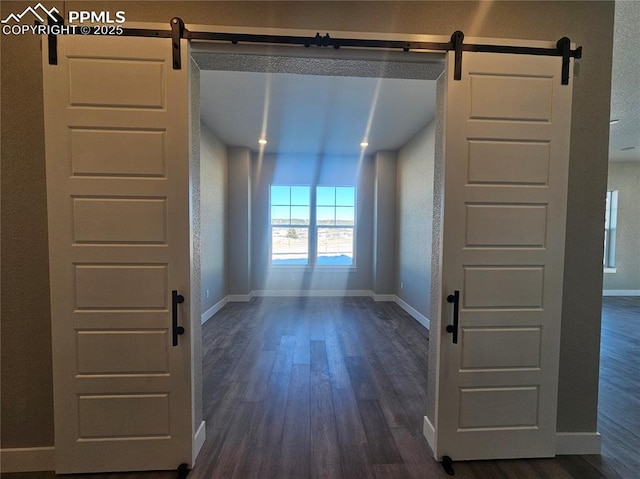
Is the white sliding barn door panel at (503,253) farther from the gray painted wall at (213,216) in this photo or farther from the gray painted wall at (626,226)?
the gray painted wall at (626,226)

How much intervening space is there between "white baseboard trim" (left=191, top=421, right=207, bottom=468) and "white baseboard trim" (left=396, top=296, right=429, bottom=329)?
3302mm

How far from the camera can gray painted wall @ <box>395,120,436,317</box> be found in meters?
4.18

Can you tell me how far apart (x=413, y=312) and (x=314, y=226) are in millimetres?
2729

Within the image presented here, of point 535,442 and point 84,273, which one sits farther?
point 535,442

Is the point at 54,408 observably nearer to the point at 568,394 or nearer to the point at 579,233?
the point at 568,394

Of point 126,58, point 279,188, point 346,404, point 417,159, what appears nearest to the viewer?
point 126,58

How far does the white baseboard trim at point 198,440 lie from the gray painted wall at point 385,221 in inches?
178

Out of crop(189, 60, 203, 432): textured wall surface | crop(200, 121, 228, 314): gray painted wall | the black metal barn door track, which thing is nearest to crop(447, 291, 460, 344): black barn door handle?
the black metal barn door track

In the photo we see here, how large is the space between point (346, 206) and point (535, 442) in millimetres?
→ 5044

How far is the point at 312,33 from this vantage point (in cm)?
167

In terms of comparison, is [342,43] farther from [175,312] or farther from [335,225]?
[335,225]

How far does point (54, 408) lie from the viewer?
64.7 inches

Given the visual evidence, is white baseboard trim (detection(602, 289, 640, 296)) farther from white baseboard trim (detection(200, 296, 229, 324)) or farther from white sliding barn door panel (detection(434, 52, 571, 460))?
white baseboard trim (detection(200, 296, 229, 324))

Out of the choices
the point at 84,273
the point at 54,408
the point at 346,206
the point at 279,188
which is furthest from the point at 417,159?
the point at 54,408
